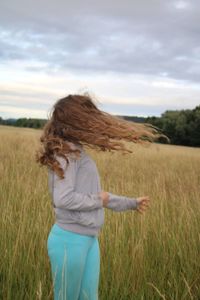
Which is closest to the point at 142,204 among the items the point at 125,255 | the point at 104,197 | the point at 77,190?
the point at 104,197

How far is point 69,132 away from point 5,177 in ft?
12.8

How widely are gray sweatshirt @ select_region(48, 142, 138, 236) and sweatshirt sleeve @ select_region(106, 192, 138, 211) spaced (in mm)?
85

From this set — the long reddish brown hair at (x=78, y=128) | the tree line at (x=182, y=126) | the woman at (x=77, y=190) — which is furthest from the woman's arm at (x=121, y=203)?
Result: the tree line at (x=182, y=126)

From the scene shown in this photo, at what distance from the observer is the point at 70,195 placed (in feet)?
7.27

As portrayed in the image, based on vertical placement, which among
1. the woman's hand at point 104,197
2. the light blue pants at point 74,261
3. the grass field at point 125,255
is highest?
the woman's hand at point 104,197

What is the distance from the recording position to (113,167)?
905cm

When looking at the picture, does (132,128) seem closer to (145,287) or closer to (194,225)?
(145,287)

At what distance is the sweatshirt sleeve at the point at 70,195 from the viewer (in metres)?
2.22

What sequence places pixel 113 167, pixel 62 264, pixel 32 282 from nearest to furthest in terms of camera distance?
pixel 62 264 < pixel 32 282 < pixel 113 167

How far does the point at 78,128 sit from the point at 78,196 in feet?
1.12

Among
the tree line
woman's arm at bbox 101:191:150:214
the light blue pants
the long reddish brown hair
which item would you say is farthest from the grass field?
the tree line

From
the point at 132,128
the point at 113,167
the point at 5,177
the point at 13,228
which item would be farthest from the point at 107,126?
the point at 113,167

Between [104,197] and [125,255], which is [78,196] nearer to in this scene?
[104,197]

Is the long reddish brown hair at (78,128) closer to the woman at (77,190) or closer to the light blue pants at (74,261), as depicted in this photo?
the woman at (77,190)
